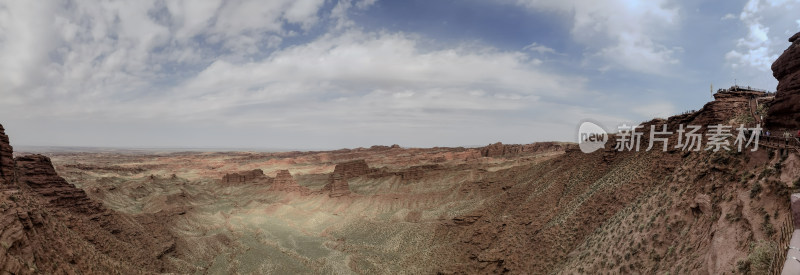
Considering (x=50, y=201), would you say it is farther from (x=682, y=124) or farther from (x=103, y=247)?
(x=682, y=124)

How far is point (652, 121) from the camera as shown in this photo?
37.0 metres

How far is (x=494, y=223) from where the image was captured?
40.3 m

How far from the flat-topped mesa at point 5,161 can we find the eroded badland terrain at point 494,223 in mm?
89

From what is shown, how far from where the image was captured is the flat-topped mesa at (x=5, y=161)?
24703mm

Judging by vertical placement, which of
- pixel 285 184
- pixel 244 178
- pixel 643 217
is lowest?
pixel 244 178

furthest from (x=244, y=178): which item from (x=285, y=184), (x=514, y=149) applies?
(x=514, y=149)

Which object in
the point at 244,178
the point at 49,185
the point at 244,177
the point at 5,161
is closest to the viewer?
the point at 5,161

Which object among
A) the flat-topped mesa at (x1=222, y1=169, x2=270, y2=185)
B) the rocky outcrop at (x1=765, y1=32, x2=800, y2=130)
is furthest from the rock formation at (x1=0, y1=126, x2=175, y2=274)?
the flat-topped mesa at (x1=222, y1=169, x2=270, y2=185)

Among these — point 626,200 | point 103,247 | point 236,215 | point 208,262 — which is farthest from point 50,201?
point 626,200

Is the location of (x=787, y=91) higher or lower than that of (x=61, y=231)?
higher

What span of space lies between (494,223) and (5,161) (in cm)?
4216

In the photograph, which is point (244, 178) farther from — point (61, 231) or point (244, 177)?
point (61, 231)

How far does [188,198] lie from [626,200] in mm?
83627

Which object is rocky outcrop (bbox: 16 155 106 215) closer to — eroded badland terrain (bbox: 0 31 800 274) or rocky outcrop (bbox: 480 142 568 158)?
eroded badland terrain (bbox: 0 31 800 274)
